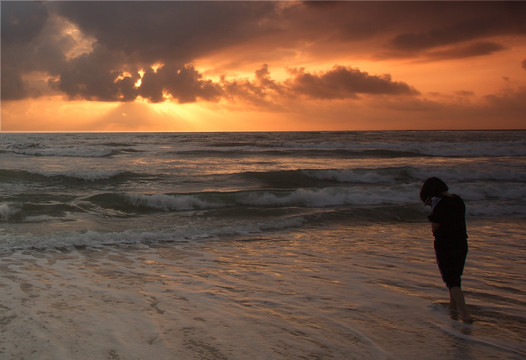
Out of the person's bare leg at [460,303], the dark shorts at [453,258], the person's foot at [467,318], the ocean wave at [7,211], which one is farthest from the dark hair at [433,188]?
the ocean wave at [7,211]

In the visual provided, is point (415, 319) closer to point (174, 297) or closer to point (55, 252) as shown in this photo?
point (174, 297)

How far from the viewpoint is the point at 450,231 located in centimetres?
466

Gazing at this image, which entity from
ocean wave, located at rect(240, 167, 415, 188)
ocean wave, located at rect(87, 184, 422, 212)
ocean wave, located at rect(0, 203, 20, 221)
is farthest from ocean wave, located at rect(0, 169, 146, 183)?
ocean wave, located at rect(0, 203, 20, 221)

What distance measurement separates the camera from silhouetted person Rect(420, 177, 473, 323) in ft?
15.2

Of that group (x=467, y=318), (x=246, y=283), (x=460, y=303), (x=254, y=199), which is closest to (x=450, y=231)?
(x=460, y=303)

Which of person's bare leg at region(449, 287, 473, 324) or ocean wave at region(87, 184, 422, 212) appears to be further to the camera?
ocean wave at region(87, 184, 422, 212)

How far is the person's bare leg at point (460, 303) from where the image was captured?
4.53 meters

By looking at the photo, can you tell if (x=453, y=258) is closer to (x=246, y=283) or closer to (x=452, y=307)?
(x=452, y=307)

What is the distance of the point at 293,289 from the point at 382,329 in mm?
1413

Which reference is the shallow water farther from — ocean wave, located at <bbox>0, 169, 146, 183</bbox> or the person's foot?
ocean wave, located at <bbox>0, 169, 146, 183</bbox>

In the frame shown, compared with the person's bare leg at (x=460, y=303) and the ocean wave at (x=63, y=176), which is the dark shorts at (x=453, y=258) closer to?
the person's bare leg at (x=460, y=303)

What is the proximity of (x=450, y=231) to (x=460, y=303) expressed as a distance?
737 mm

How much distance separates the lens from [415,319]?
453 cm

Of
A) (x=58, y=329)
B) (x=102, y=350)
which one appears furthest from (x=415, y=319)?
(x=58, y=329)
